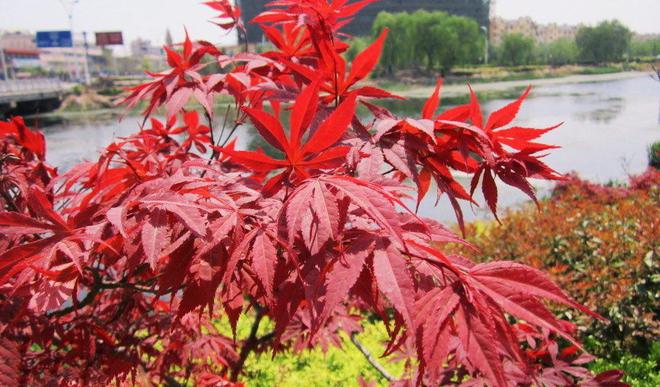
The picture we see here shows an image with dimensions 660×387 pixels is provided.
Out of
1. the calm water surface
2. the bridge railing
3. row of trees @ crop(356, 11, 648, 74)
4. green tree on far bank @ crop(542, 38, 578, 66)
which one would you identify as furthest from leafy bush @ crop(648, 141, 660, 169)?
green tree on far bank @ crop(542, 38, 578, 66)

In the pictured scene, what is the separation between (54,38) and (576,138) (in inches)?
2139

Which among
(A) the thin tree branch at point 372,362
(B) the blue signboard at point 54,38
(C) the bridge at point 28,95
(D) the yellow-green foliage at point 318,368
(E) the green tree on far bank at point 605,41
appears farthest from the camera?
(B) the blue signboard at point 54,38

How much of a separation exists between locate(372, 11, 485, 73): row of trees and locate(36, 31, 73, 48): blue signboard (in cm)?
3410

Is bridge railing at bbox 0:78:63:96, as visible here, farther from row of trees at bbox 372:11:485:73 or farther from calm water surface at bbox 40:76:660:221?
row of trees at bbox 372:11:485:73

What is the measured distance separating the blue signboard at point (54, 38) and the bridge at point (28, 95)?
21.5 meters

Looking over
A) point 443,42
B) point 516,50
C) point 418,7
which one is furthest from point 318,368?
point 418,7

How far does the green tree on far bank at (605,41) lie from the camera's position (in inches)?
1827

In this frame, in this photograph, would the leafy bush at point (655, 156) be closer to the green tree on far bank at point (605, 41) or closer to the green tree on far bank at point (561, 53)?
the green tree on far bank at point (605, 41)

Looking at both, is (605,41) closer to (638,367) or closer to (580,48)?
(580,48)

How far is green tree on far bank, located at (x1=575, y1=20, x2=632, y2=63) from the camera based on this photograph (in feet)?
152

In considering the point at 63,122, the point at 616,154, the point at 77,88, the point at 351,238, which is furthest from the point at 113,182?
the point at 77,88

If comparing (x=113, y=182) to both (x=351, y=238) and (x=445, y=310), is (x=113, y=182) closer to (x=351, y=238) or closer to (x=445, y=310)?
(x=351, y=238)

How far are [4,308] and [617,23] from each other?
197 feet

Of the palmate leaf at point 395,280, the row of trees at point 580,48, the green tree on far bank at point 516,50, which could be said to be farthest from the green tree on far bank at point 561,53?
the palmate leaf at point 395,280
